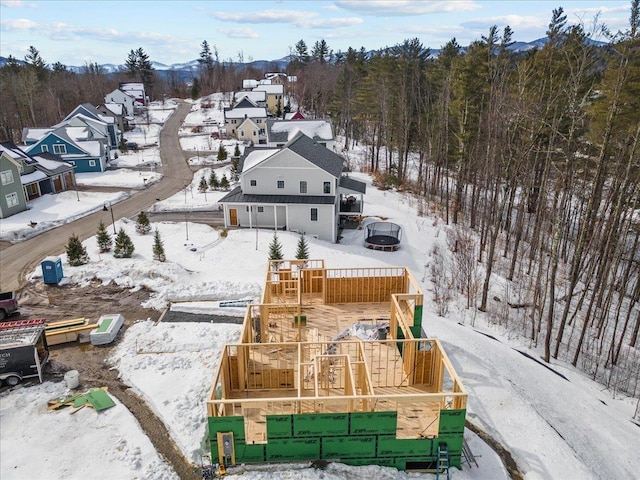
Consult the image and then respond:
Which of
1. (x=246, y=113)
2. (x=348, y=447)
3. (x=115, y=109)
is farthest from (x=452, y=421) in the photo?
(x=115, y=109)

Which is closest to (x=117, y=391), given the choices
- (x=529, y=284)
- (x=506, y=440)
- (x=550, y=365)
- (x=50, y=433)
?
(x=50, y=433)

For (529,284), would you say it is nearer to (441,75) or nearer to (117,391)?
(117,391)

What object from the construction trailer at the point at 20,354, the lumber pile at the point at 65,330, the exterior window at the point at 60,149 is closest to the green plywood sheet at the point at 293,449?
the construction trailer at the point at 20,354

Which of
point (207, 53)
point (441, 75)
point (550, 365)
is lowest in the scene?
point (550, 365)

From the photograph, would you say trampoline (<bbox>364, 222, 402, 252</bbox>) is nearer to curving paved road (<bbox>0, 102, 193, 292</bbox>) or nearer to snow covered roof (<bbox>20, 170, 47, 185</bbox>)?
curving paved road (<bbox>0, 102, 193, 292</bbox>)

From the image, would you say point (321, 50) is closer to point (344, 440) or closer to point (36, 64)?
point (36, 64)
